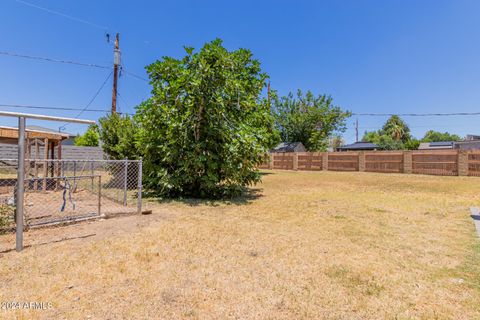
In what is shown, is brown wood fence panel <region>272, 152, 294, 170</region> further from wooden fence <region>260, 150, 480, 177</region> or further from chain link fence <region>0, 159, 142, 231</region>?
chain link fence <region>0, 159, 142, 231</region>

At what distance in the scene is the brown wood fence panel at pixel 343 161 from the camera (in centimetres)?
2045

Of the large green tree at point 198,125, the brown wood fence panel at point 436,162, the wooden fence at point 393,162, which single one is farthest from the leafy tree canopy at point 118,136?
the brown wood fence panel at point 436,162

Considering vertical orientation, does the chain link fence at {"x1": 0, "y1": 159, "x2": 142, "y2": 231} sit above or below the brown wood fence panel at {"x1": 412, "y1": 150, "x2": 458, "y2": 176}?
below

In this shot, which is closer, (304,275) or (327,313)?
(327,313)

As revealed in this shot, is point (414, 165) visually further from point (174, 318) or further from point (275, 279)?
point (174, 318)

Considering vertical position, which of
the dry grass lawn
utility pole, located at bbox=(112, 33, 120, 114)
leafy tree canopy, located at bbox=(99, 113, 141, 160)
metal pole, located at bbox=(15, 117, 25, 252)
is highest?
utility pole, located at bbox=(112, 33, 120, 114)

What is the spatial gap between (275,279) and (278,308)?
541 mm

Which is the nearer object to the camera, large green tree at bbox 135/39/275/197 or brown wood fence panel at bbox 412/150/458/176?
large green tree at bbox 135/39/275/197

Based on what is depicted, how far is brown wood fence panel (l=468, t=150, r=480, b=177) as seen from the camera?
48.8 feet

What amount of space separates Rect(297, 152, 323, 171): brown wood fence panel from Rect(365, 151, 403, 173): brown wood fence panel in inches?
154

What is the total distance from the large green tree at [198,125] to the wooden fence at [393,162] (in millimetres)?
4931

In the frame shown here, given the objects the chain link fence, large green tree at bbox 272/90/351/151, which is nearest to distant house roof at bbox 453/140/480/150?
large green tree at bbox 272/90/351/151

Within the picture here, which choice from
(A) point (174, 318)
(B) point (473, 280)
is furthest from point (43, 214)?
(B) point (473, 280)

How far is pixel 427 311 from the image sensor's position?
2.32 metres
